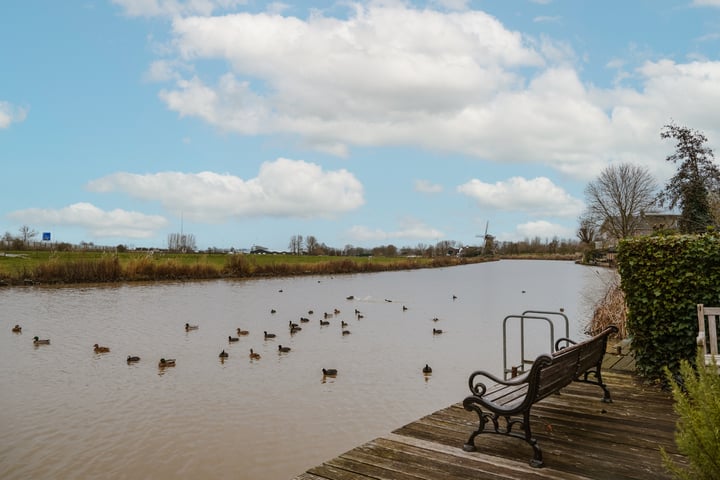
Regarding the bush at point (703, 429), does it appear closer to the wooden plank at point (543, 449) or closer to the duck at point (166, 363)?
the wooden plank at point (543, 449)

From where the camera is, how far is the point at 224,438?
7.83 m

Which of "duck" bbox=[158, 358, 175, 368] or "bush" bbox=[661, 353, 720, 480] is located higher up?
"bush" bbox=[661, 353, 720, 480]

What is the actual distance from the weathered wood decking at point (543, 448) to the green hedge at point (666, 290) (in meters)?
0.84

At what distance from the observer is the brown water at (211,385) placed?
23.7ft

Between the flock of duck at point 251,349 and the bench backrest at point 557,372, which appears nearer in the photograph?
the bench backrest at point 557,372

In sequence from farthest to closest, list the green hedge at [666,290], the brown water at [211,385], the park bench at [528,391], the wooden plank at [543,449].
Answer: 1. the brown water at [211,385]
2. the green hedge at [666,290]
3. the park bench at [528,391]
4. the wooden plank at [543,449]

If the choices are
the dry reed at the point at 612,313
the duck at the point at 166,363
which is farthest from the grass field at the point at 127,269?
the dry reed at the point at 612,313

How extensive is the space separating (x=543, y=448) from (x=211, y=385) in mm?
7883

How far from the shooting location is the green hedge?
6.68 meters

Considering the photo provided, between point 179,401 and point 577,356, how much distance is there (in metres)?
7.53

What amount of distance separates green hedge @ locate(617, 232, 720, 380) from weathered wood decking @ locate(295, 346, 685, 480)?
0.84 meters

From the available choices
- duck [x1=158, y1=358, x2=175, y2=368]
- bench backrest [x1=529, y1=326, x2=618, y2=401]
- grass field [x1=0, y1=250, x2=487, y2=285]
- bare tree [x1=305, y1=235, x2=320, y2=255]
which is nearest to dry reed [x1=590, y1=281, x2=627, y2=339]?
bench backrest [x1=529, y1=326, x2=618, y2=401]

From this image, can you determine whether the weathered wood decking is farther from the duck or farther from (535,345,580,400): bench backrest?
the duck

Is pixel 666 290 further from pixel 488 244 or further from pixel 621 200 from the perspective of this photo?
pixel 488 244
